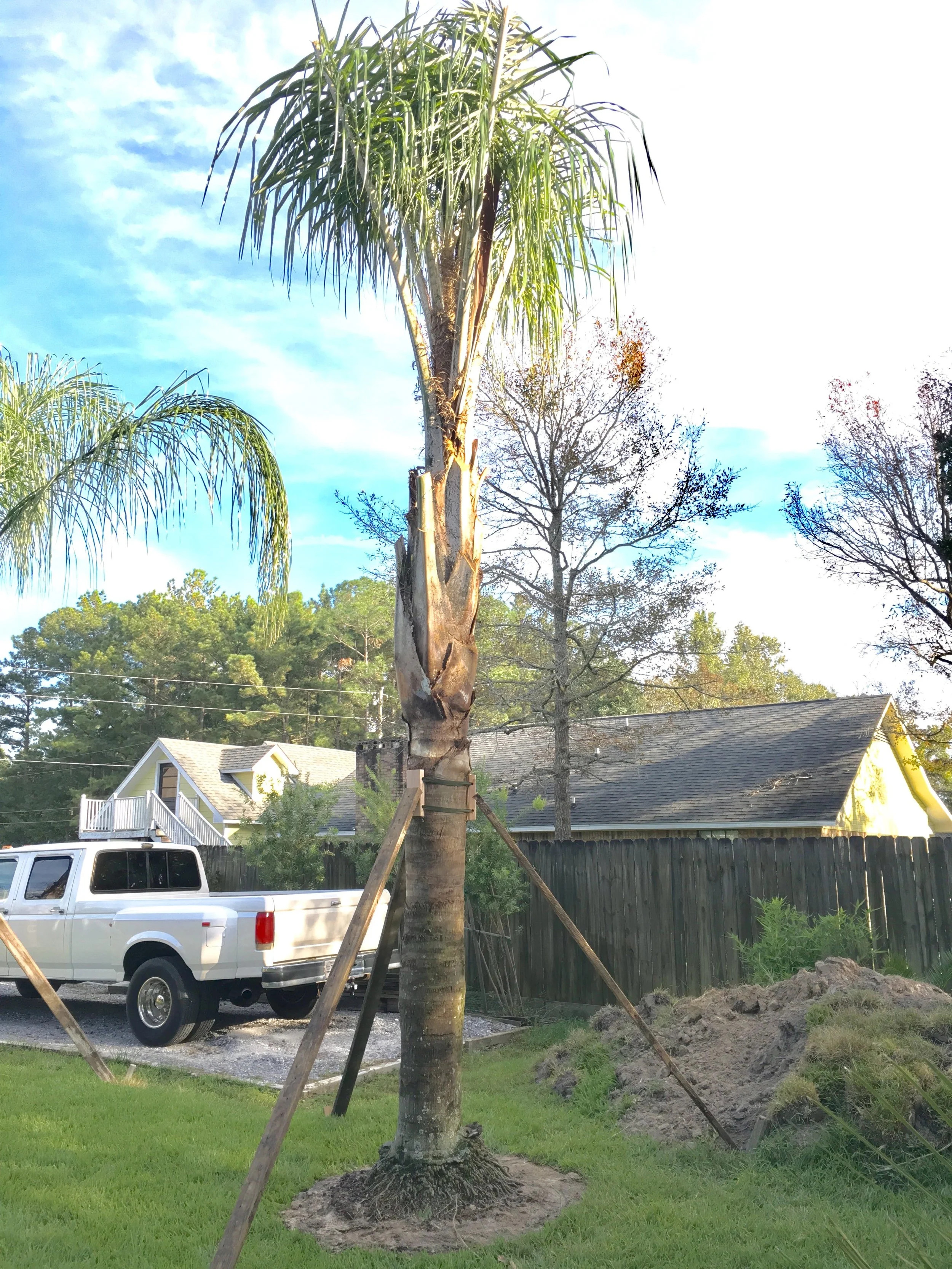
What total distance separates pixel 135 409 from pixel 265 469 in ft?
4.36

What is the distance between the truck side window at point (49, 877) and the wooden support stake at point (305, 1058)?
688cm

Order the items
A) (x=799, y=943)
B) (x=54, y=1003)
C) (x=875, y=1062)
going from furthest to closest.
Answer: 1. (x=799, y=943)
2. (x=54, y=1003)
3. (x=875, y=1062)

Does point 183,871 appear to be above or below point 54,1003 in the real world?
above

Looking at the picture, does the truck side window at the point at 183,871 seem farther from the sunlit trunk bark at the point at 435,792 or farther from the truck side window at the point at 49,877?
the sunlit trunk bark at the point at 435,792

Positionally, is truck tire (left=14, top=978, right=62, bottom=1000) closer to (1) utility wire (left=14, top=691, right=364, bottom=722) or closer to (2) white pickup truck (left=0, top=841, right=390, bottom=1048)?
(2) white pickup truck (left=0, top=841, right=390, bottom=1048)

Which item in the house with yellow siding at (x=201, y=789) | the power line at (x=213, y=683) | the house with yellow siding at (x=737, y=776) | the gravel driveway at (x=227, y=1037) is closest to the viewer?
the gravel driveway at (x=227, y=1037)

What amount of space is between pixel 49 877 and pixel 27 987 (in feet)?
4.54

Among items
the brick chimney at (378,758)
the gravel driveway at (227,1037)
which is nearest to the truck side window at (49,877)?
the gravel driveway at (227,1037)

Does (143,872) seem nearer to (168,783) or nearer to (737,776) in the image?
(737,776)

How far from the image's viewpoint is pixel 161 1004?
956 centimetres

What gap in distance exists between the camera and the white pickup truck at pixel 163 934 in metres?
9.24

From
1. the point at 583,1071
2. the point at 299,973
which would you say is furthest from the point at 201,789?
the point at 583,1071

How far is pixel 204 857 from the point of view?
647 inches

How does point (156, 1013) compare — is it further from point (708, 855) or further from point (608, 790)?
point (608, 790)
